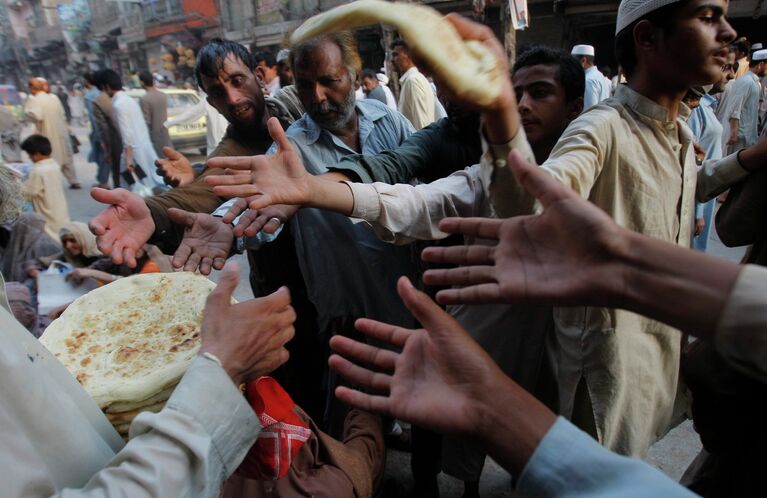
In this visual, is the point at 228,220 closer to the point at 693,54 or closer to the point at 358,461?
the point at 358,461

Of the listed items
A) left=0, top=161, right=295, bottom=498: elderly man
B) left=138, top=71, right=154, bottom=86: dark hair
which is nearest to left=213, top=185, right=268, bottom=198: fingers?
left=0, top=161, right=295, bottom=498: elderly man

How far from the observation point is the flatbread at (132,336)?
45.9 inches

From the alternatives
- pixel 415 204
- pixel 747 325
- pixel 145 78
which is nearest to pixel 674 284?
pixel 747 325

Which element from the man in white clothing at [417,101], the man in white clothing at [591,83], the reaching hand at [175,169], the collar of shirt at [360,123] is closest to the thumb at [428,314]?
the collar of shirt at [360,123]

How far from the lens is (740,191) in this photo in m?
1.64

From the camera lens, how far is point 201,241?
1.88m

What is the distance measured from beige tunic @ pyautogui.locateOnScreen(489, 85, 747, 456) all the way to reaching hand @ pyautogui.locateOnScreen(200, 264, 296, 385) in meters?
0.69

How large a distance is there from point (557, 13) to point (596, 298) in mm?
15199

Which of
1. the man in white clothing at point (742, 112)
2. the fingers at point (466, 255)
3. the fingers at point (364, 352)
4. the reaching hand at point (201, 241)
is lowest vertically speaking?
the man in white clothing at point (742, 112)

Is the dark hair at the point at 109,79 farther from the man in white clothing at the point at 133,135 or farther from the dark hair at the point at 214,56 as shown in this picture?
the dark hair at the point at 214,56

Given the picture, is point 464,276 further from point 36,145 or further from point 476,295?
point 36,145

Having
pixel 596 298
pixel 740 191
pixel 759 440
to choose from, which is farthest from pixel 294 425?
pixel 740 191

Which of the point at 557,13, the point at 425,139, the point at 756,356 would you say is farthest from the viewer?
the point at 557,13

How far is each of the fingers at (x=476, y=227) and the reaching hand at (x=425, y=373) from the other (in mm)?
178
